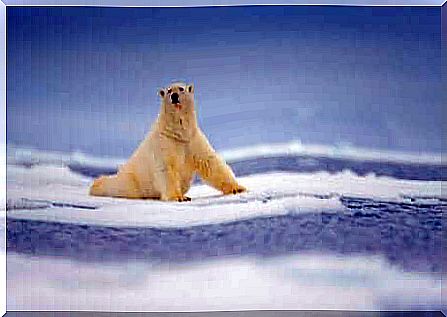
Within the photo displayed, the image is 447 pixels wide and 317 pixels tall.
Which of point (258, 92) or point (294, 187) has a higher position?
point (258, 92)

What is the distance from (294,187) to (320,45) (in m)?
0.66

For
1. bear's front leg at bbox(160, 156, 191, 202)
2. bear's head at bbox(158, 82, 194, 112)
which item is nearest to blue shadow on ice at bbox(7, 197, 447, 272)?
bear's front leg at bbox(160, 156, 191, 202)

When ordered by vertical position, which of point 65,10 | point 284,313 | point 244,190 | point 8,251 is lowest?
point 284,313

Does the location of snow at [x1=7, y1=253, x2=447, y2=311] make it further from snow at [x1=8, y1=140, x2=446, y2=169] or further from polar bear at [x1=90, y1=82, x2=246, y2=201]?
snow at [x1=8, y1=140, x2=446, y2=169]

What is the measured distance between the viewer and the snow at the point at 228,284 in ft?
10.8

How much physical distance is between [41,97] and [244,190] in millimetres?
1023

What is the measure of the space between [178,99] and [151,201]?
0.48m

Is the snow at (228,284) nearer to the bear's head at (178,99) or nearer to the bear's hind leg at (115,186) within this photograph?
the bear's hind leg at (115,186)

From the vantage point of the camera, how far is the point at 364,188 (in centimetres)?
330

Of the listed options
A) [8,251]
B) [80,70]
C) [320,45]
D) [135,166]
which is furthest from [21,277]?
[320,45]

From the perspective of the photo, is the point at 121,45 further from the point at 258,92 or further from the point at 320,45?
the point at 320,45

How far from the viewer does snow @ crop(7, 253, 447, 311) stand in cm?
330

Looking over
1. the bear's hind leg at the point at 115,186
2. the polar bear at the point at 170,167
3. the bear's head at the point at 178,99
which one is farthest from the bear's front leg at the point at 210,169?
the bear's hind leg at the point at 115,186

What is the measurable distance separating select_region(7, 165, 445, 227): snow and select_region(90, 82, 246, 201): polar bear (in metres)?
0.05
